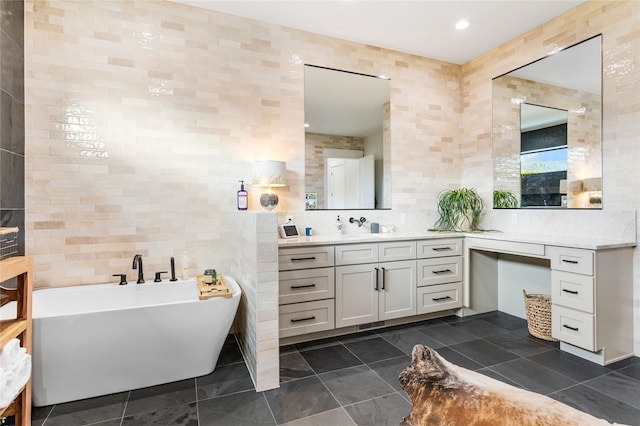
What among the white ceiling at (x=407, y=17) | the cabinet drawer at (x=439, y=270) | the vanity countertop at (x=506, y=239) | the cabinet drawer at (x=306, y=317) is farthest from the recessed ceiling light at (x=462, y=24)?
the cabinet drawer at (x=306, y=317)

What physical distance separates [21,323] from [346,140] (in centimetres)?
296

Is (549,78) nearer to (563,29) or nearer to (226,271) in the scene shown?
(563,29)

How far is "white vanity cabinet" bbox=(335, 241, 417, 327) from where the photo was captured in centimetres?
289

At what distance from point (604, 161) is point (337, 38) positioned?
2759 mm

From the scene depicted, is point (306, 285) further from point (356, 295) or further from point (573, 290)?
point (573, 290)

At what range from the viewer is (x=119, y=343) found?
6.60 feet

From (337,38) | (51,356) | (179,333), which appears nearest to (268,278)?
(179,333)

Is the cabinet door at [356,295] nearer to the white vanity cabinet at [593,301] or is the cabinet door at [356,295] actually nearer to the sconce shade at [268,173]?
the sconce shade at [268,173]

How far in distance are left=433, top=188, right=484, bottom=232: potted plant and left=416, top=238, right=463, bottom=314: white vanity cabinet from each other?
0.48 meters

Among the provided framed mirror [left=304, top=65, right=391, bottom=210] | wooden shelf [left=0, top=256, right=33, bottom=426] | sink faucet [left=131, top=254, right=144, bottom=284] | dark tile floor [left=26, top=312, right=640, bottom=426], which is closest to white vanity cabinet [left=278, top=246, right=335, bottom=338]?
dark tile floor [left=26, top=312, right=640, bottom=426]

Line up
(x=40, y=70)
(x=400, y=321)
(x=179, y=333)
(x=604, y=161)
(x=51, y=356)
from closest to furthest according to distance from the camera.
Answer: (x=51, y=356) < (x=179, y=333) < (x=40, y=70) < (x=604, y=161) < (x=400, y=321)

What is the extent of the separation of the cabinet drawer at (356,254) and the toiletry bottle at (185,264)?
52.6 inches

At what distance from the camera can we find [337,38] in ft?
11.3

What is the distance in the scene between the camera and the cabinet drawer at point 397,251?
3.05m
